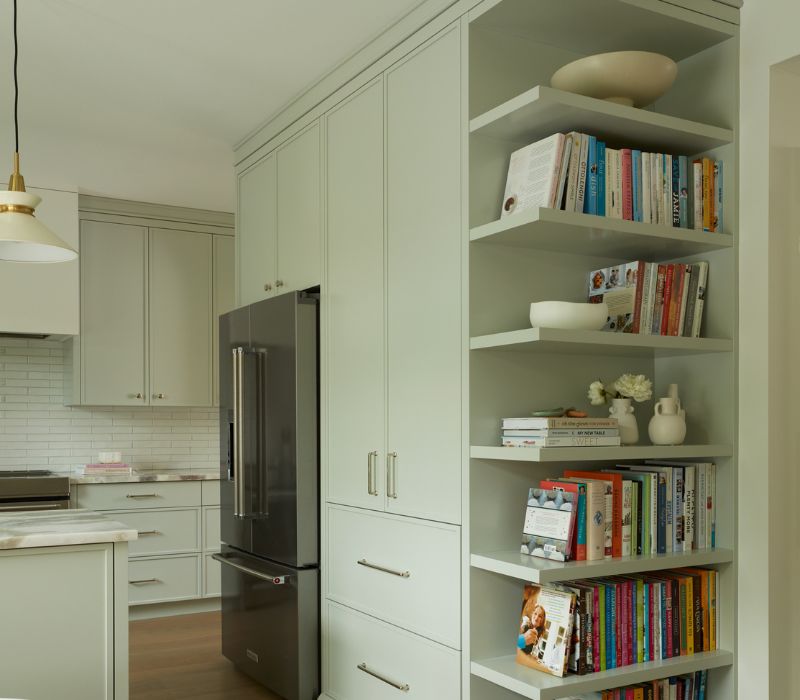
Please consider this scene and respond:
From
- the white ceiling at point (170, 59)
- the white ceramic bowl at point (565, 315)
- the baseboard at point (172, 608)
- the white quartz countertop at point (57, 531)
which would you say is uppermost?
the white ceiling at point (170, 59)

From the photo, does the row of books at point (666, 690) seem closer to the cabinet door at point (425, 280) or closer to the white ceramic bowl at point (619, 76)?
the cabinet door at point (425, 280)

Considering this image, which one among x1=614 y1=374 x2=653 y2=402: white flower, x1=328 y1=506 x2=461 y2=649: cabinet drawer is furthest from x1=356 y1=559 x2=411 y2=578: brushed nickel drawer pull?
x1=614 y1=374 x2=653 y2=402: white flower

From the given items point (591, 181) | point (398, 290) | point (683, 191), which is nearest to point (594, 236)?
point (591, 181)

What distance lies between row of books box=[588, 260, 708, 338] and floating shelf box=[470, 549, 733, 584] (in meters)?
0.68

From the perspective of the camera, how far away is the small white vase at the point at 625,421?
8.84 feet

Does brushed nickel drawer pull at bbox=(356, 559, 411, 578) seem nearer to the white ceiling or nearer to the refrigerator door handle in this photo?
the refrigerator door handle

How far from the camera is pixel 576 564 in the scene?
95.3 inches

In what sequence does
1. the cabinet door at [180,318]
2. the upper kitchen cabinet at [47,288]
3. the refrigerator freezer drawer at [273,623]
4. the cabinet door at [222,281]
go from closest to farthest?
the refrigerator freezer drawer at [273,623]
the upper kitchen cabinet at [47,288]
the cabinet door at [180,318]
the cabinet door at [222,281]

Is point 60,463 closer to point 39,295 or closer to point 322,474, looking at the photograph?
point 39,295

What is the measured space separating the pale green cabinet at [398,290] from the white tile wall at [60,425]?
116 inches

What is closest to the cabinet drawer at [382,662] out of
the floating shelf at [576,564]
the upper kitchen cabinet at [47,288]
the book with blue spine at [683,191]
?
the floating shelf at [576,564]

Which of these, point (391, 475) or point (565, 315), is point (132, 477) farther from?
point (565, 315)

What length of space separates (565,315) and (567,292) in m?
0.35

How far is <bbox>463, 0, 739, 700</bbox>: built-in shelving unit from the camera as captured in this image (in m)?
2.50
